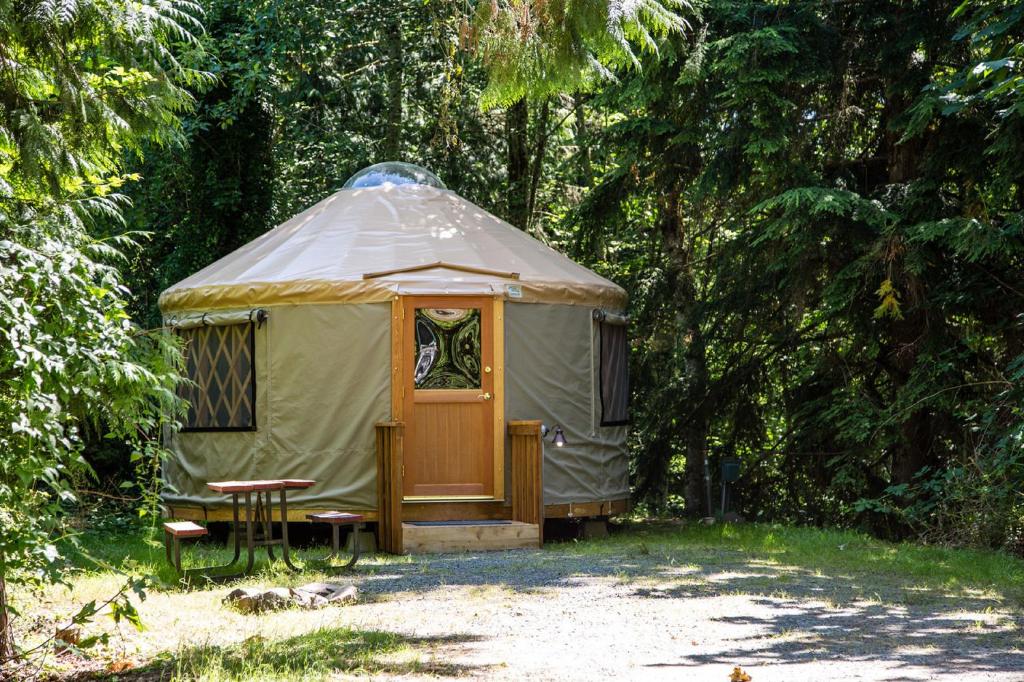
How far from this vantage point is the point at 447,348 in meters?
7.23

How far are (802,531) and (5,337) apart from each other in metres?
5.42

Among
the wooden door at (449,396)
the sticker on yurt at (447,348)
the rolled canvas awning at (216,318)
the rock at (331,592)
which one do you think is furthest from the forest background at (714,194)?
the sticker on yurt at (447,348)

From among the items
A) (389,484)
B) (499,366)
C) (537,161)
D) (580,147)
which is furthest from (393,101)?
(389,484)

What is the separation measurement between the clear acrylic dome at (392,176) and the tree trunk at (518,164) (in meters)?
2.20

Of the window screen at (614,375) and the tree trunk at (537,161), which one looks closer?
the window screen at (614,375)

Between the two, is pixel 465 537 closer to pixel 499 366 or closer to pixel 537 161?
pixel 499 366

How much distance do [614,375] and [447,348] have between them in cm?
132

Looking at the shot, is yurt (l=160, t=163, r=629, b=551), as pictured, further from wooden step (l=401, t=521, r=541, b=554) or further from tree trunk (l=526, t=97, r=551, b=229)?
tree trunk (l=526, t=97, r=551, b=229)

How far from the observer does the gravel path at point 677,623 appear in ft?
11.8

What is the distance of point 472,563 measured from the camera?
19.8ft

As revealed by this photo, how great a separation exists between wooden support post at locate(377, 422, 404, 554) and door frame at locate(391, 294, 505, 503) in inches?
12.5

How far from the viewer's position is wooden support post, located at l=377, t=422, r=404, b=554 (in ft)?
21.4

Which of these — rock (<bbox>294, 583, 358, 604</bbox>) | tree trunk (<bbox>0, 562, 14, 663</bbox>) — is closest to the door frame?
rock (<bbox>294, 583, 358, 604</bbox>)

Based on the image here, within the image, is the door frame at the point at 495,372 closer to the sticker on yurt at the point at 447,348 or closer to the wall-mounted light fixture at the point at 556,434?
the sticker on yurt at the point at 447,348
